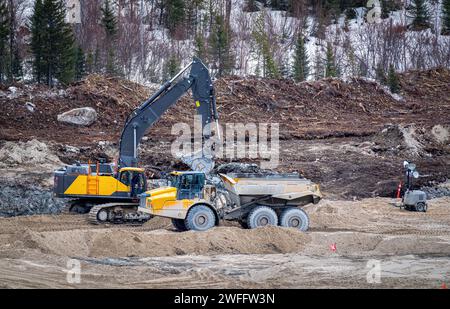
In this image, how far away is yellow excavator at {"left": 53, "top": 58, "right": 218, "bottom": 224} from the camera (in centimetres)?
1784

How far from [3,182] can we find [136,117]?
506 cm

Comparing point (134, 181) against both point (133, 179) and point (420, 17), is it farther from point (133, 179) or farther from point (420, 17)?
point (420, 17)

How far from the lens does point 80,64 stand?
40094mm

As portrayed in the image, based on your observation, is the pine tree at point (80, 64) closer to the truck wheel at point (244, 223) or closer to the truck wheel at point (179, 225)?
the truck wheel at point (179, 225)

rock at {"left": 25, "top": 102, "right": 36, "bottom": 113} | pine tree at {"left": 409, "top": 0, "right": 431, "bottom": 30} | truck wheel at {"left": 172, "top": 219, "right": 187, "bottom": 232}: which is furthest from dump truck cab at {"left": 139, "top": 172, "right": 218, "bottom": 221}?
pine tree at {"left": 409, "top": 0, "right": 431, "bottom": 30}

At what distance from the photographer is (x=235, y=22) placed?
52344mm

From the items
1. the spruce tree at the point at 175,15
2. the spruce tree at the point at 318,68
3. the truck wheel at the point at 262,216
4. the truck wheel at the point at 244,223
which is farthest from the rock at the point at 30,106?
the spruce tree at the point at 175,15

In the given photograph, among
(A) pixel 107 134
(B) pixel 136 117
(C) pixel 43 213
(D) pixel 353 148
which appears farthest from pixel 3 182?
(D) pixel 353 148

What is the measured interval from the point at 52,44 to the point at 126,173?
19874 mm

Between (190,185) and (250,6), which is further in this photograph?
(250,6)

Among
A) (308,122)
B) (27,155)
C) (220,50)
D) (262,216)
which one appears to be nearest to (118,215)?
(262,216)

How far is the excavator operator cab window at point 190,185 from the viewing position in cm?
1599

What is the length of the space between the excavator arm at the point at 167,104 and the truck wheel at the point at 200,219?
397 cm
